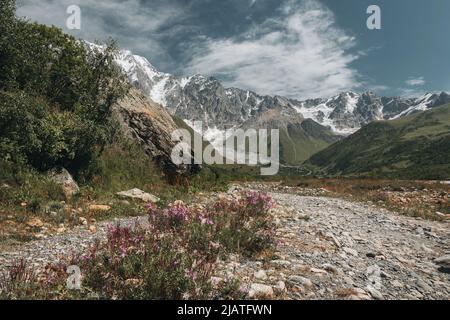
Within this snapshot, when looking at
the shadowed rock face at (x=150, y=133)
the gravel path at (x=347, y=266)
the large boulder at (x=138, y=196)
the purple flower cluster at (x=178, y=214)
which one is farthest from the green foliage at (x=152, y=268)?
the shadowed rock face at (x=150, y=133)

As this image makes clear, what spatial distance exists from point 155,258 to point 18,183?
11415 millimetres

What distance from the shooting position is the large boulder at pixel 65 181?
17000mm

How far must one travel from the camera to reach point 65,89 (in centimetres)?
2339

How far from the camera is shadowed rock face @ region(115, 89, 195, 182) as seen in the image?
93.5 ft

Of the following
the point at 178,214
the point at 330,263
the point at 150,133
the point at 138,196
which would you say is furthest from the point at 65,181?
the point at 330,263

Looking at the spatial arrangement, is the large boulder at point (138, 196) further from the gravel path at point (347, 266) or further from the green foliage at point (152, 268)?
the green foliage at point (152, 268)

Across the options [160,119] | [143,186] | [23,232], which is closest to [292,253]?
[23,232]

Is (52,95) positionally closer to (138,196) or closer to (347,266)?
(138,196)

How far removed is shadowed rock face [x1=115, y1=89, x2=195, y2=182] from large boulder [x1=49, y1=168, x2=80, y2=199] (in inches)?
400

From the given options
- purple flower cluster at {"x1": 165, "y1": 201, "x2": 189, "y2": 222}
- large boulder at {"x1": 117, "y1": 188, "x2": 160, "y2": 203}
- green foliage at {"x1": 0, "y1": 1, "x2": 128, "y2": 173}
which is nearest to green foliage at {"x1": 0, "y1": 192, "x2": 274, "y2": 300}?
purple flower cluster at {"x1": 165, "y1": 201, "x2": 189, "y2": 222}

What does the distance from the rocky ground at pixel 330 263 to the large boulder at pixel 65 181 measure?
4888 mm

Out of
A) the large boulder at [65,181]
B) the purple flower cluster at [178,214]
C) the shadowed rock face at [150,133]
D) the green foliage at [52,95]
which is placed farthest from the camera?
the shadowed rock face at [150,133]
